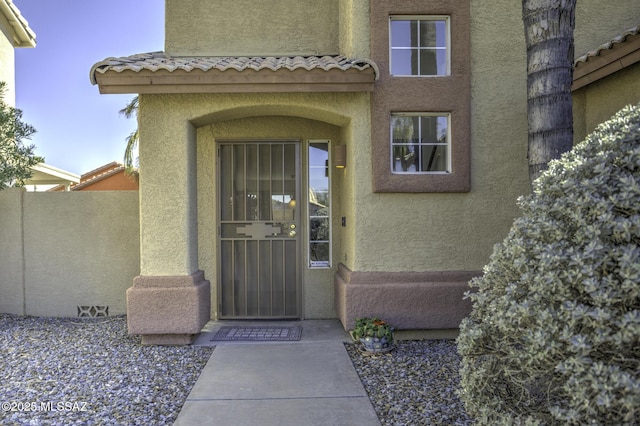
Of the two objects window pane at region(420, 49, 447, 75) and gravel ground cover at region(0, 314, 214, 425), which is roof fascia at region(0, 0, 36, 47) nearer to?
gravel ground cover at region(0, 314, 214, 425)

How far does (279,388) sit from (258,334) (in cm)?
184

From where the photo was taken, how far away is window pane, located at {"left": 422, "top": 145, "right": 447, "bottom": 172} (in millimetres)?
6008

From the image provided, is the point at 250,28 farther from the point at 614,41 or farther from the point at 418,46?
the point at 614,41

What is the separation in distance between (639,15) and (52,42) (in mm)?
16348

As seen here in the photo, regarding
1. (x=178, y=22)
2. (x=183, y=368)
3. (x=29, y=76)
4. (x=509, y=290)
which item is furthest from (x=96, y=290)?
(x=29, y=76)

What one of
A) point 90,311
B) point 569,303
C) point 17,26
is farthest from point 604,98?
point 17,26

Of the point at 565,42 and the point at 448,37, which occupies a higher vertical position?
the point at 448,37

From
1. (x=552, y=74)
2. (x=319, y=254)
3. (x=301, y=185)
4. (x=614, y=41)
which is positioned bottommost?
(x=319, y=254)

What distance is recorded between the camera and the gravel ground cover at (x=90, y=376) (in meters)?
3.91

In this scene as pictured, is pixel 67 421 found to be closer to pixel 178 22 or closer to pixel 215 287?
pixel 215 287

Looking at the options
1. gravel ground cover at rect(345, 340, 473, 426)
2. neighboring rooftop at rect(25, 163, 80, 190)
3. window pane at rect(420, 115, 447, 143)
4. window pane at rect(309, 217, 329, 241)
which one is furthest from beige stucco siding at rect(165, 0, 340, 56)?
neighboring rooftop at rect(25, 163, 80, 190)

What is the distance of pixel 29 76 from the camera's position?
13.0 metres

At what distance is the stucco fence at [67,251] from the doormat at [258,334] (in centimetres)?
219

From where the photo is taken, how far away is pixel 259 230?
6.93 m
